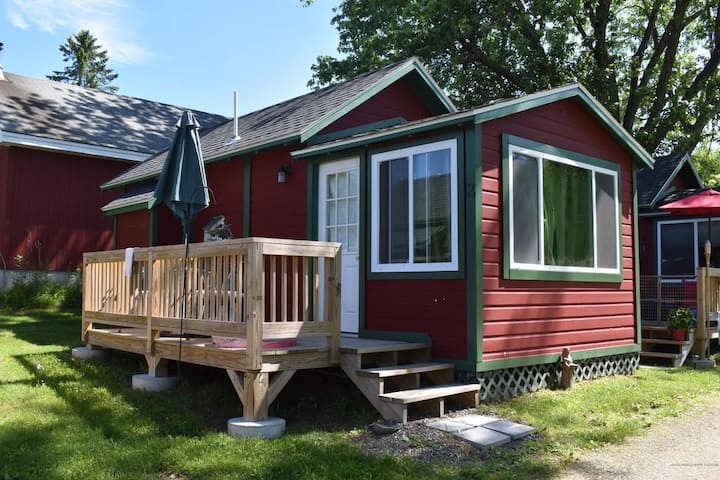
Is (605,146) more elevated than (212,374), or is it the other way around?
(605,146)

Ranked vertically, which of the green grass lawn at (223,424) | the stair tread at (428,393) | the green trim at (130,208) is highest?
the green trim at (130,208)

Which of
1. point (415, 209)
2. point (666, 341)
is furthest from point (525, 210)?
point (666, 341)

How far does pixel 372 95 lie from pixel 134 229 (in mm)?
4896

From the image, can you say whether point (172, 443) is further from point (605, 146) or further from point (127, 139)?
point (127, 139)

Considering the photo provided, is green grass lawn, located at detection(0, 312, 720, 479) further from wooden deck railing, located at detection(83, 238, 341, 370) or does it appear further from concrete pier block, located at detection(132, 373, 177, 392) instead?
wooden deck railing, located at detection(83, 238, 341, 370)

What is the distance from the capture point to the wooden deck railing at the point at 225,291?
18.0 ft

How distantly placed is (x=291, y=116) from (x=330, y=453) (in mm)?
6232

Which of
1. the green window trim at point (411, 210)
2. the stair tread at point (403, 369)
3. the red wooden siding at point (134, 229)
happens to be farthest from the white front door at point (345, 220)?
the red wooden siding at point (134, 229)

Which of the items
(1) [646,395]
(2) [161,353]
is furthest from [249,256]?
(1) [646,395]

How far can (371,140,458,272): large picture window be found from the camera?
6.75 metres

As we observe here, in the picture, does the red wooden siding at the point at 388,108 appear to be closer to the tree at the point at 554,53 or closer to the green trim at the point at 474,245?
the green trim at the point at 474,245

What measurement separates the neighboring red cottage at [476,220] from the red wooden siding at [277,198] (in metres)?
0.02

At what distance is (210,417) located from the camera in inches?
239

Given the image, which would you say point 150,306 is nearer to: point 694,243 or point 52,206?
point 52,206
